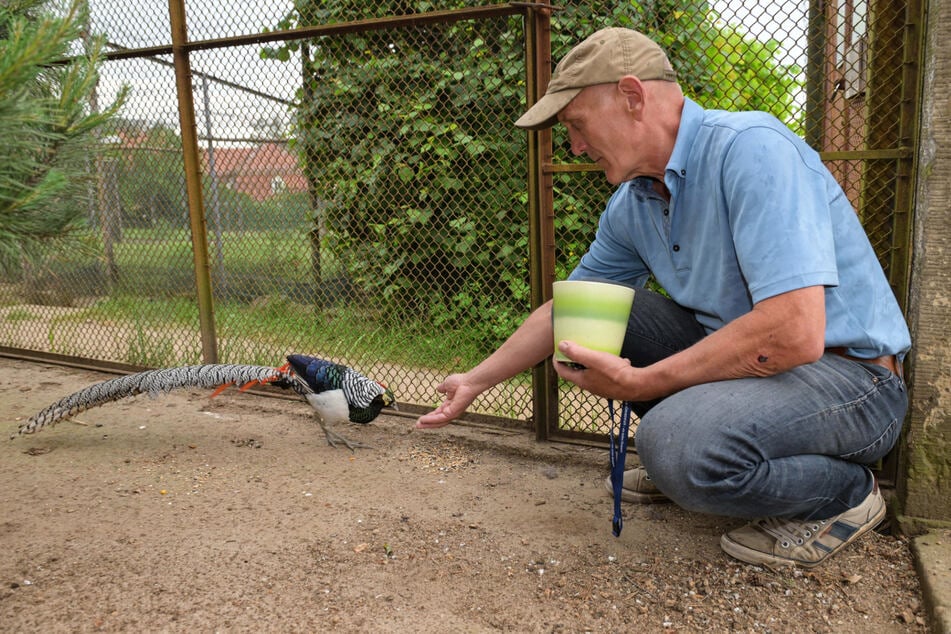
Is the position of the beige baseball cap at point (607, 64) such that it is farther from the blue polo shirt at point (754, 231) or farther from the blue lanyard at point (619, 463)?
the blue lanyard at point (619, 463)

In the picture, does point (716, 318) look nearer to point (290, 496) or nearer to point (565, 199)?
point (290, 496)

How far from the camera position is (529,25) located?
2.79m

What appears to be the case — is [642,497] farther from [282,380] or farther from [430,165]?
[430,165]

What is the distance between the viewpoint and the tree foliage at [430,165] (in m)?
3.80

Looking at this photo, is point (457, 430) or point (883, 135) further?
point (457, 430)

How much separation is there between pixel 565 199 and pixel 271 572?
245 centimetres

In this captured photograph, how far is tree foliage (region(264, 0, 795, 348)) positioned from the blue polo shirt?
5.13ft

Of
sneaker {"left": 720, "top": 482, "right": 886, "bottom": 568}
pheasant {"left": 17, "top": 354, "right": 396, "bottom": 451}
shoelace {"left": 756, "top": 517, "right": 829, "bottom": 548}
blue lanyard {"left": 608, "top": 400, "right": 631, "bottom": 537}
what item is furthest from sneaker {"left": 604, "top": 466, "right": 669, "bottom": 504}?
pheasant {"left": 17, "top": 354, "right": 396, "bottom": 451}

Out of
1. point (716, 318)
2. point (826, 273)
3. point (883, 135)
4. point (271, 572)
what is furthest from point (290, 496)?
point (883, 135)

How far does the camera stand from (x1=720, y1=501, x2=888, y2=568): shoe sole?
2.01 metres

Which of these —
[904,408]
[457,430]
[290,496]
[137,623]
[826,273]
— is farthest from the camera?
[457,430]

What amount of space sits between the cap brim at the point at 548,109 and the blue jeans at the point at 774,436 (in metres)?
0.80

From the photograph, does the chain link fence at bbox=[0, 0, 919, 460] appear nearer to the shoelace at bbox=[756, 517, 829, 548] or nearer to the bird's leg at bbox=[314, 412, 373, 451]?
the bird's leg at bbox=[314, 412, 373, 451]

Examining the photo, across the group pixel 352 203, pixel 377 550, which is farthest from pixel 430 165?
pixel 377 550
